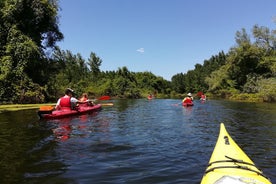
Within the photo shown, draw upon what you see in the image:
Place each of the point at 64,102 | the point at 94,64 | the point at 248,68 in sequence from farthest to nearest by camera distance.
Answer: the point at 94,64
the point at 248,68
the point at 64,102

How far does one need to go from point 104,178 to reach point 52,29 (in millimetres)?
29677

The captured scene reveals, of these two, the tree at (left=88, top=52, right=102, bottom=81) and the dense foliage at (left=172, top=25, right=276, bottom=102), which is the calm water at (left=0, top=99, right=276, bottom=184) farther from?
the tree at (left=88, top=52, right=102, bottom=81)

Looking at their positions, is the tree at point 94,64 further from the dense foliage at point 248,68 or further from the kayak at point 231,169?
the kayak at point 231,169

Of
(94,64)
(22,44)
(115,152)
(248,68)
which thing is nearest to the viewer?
(115,152)

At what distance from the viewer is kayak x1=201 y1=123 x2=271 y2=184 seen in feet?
15.1

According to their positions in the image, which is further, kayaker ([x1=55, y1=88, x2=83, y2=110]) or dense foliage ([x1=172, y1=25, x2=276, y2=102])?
dense foliage ([x1=172, y1=25, x2=276, y2=102])

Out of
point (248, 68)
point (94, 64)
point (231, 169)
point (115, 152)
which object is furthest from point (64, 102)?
point (94, 64)

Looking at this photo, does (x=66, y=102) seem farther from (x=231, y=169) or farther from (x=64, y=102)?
(x=231, y=169)

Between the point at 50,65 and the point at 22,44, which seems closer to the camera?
the point at 22,44

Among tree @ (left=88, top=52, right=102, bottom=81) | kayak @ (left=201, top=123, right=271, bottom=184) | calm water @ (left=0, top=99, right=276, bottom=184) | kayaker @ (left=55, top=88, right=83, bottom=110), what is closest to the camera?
kayak @ (left=201, top=123, right=271, bottom=184)

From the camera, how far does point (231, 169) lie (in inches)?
201

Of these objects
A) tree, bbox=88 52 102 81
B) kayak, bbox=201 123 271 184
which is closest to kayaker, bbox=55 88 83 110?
kayak, bbox=201 123 271 184

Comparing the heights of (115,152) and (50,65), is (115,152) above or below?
below

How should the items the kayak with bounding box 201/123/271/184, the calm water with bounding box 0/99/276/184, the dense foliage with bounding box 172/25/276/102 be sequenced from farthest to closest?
the dense foliage with bounding box 172/25/276/102, the calm water with bounding box 0/99/276/184, the kayak with bounding box 201/123/271/184
